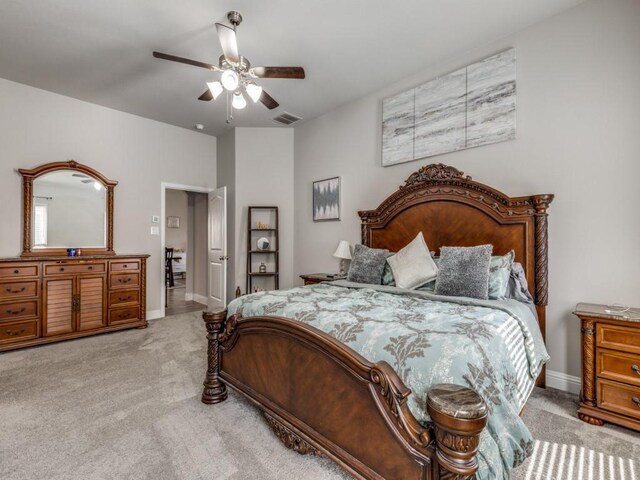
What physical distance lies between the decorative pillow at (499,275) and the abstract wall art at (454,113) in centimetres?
117

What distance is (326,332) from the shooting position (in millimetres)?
1581

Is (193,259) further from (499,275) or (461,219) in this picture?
(499,275)

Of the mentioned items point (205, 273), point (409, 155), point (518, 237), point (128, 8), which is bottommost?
point (205, 273)

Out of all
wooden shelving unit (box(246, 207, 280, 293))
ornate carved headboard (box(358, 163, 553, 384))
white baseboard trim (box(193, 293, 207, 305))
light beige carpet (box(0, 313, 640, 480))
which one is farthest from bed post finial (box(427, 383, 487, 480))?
white baseboard trim (box(193, 293, 207, 305))

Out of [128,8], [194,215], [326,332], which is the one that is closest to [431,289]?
[326,332]

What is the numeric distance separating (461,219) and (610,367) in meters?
1.51

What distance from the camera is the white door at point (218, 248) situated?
4.76 m

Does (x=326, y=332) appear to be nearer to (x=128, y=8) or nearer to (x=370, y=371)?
(x=370, y=371)

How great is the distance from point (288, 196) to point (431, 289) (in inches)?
120

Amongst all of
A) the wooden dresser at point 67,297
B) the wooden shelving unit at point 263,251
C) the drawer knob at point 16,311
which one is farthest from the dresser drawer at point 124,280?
the wooden shelving unit at point 263,251

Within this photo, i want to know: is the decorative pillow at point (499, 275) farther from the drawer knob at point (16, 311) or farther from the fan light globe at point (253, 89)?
the drawer knob at point (16, 311)

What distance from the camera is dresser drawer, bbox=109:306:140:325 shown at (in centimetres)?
398

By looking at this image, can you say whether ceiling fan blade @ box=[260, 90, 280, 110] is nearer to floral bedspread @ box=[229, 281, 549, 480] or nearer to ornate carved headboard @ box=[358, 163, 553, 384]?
ornate carved headboard @ box=[358, 163, 553, 384]

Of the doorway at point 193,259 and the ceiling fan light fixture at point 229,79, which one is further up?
the ceiling fan light fixture at point 229,79
